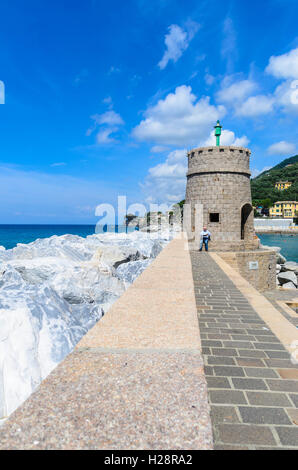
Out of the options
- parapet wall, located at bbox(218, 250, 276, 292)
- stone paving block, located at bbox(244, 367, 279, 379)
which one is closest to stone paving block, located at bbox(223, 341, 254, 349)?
stone paving block, located at bbox(244, 367, 279, 379)

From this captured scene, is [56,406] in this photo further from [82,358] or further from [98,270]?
[98,270]

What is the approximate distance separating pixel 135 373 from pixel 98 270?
511 cm

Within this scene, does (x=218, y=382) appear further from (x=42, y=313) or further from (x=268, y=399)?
(x=42, y=313)

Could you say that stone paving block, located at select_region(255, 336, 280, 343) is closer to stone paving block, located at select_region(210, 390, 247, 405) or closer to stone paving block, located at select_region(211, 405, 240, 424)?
stone paving block, located at select_region(210, 390, 247, 405)

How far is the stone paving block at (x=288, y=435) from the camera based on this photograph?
1.53m

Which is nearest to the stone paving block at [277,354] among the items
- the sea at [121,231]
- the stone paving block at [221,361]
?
the stone paving block at [221,361]

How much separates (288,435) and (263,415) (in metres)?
0.19

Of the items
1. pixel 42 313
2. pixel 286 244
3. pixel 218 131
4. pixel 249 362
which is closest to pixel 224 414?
pixel 249 362

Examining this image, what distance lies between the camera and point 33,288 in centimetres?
479

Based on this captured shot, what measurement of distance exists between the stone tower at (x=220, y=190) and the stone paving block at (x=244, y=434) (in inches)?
485

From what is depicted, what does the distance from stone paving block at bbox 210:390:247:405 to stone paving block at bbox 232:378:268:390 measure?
82 mm

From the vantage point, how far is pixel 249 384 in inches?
83.7

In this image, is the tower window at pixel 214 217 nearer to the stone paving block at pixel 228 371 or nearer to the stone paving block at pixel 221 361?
the stone paving block at pixel 221 361
